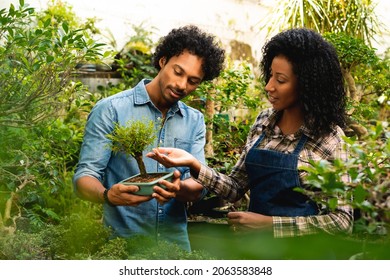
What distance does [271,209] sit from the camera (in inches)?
64.1

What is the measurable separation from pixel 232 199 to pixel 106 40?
2672 millimetres

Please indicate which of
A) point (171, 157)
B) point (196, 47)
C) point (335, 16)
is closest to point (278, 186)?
point (171, 157)

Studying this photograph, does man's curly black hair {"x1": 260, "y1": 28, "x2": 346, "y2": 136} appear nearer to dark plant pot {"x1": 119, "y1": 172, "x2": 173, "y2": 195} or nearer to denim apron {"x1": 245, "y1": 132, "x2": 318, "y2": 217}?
denim apron {"x1": 245, "y1": 132, "x2": 318, "y2": 217}

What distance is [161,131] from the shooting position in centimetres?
196

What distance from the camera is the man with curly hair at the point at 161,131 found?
178cm

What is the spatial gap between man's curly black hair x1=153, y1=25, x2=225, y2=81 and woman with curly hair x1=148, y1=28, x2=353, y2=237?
0.27m

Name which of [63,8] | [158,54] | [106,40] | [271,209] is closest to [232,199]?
[271,209]

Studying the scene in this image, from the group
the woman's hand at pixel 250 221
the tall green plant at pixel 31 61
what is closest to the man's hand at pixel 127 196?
the woman's hand at pixel 250 221

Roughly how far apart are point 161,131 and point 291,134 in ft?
1.54

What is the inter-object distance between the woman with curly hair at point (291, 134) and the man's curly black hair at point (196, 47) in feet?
0.87

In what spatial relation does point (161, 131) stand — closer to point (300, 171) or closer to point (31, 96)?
point (31, 96)

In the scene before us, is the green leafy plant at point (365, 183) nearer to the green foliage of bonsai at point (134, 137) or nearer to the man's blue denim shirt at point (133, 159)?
the green foliage of bonsai at point (134, 137)

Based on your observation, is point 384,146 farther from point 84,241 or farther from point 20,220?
point 20,220

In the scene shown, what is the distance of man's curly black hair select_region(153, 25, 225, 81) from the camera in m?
1.98
